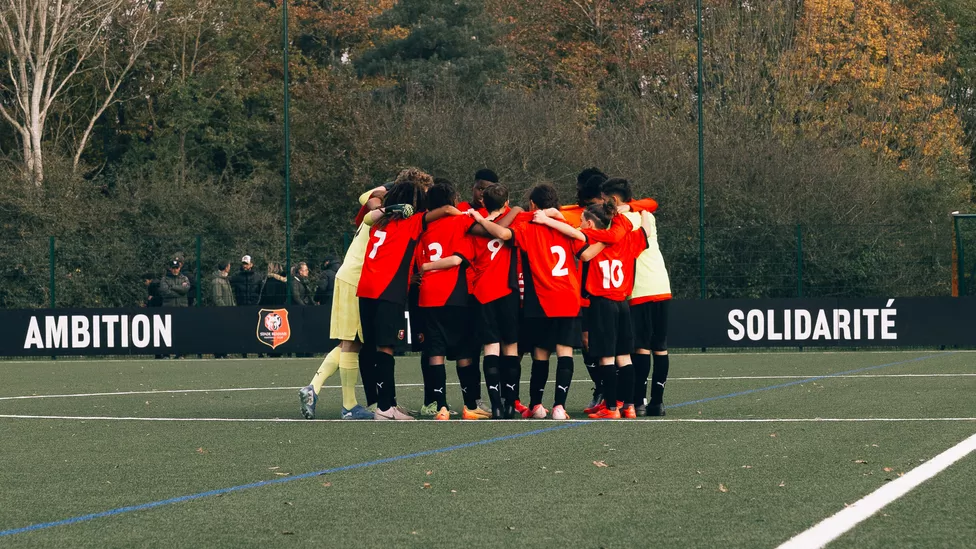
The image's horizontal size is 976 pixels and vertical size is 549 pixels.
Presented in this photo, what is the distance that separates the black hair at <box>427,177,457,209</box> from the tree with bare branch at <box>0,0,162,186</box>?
99.0ft

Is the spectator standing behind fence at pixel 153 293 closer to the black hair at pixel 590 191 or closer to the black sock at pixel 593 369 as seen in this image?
the black sock at pixel 593 369

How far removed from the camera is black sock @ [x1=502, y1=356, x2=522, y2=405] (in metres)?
11.1

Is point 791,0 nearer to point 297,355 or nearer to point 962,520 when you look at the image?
point 297,355

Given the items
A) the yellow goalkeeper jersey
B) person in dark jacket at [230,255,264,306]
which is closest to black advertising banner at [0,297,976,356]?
person in dark jacket at [230,255,264,306]

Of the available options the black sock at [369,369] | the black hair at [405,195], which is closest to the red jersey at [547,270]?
the black hair at [405,195]

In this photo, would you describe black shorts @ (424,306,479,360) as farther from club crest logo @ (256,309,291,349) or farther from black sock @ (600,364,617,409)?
club crest logo @ (256,309,291,349)

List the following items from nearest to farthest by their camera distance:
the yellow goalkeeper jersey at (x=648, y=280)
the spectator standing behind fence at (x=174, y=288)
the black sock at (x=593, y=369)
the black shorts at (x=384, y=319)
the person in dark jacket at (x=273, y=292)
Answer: the black shorts at (x=384, y=319) → the yellow goalkeeper jersey at (x=648, y=280) → the black sock at (x=593, y=369) → the person in dark jacket at (x=273, y=292) → the spectator standing behind fence at (x=174, y=288)

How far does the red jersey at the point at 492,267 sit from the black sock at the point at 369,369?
0.99m

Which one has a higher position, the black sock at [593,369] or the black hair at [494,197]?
the black hair at [494,197]

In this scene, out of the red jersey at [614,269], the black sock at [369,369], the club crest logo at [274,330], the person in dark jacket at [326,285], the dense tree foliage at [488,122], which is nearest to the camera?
the red jersey at [614,269]

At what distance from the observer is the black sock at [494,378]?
1104cm

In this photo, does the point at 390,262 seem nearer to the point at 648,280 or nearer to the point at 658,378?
the point at 648,280

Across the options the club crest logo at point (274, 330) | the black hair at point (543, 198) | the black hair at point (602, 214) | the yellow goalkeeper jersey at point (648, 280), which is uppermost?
the black hair at point (543, 198)

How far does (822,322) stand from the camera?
24.2 meters
